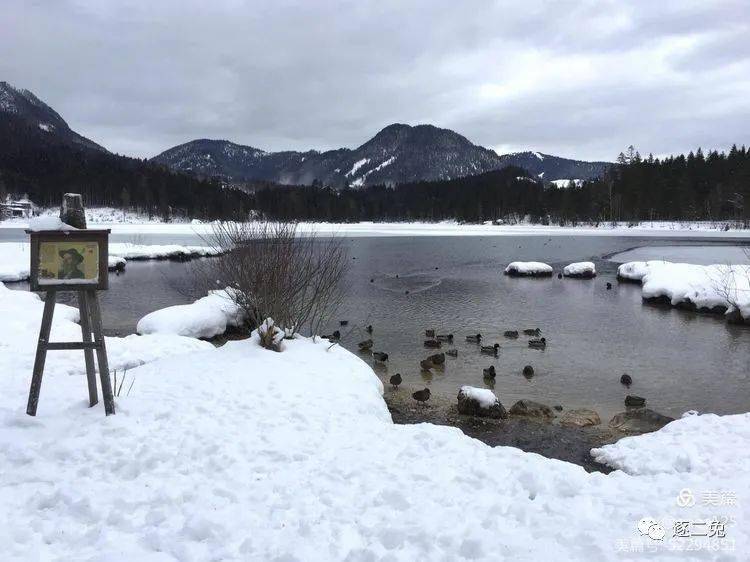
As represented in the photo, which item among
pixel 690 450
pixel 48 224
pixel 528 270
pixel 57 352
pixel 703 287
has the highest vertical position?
pixel 48 224

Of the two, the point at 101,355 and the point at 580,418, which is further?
the point at 580,418

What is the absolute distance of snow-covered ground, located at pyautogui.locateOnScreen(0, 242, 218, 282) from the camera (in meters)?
31.4

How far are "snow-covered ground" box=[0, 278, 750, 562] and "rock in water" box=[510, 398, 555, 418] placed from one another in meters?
2.34

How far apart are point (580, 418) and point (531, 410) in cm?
98

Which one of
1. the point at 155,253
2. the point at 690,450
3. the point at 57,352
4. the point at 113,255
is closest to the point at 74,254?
the point at 57,352

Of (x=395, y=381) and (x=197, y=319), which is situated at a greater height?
(x=197, y=319)

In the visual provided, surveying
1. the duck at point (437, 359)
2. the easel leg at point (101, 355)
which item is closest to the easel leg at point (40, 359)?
the easel leg at point (101, 355)

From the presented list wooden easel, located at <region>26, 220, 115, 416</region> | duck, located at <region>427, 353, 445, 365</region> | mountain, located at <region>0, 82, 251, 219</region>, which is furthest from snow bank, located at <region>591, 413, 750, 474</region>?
mountain, located at <region>0, 82, 251, 219</region>

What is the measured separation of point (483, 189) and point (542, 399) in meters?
131

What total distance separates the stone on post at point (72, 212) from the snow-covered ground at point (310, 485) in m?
2.44

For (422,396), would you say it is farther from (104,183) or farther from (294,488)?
(104,183)

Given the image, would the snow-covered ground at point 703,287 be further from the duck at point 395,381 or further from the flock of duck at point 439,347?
the duck at point 395,381

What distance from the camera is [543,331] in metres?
18.3

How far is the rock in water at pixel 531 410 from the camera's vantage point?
10211 millimetres
